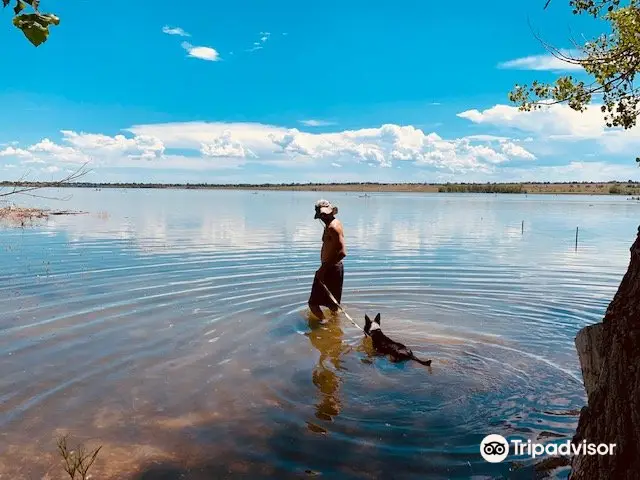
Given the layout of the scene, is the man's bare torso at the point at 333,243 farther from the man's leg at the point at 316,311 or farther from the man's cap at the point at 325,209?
the man's leg at the point at 316,311

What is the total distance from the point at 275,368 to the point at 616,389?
6.17 meters

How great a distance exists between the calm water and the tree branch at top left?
4521 millimetres

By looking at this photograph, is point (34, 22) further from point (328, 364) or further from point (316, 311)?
point (316, 311)

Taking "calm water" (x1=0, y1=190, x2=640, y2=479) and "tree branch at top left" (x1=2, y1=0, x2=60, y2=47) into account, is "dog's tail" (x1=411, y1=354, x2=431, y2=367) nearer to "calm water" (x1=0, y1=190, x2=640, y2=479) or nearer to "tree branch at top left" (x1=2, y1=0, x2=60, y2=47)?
"calm water" (x1=0, y1=190, x2=640, y2=479)

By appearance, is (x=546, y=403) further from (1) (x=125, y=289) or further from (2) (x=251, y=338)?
(1) (x=125, y=289)

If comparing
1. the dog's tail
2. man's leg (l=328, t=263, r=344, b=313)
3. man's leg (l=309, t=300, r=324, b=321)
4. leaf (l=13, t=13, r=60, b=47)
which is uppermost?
leaf (l=13, t=13, r=60, b=47)

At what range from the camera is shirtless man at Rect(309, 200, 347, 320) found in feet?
38.7

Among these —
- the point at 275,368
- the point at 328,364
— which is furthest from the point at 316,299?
the point at 275,368

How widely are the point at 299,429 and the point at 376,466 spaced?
119cm

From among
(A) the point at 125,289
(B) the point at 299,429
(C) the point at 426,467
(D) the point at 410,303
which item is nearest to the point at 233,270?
(A) the point at 125,289

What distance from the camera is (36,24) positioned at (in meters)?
2.48

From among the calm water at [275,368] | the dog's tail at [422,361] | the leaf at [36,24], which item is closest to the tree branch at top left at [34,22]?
the leaf at [36,24]

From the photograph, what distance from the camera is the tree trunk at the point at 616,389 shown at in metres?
3.22

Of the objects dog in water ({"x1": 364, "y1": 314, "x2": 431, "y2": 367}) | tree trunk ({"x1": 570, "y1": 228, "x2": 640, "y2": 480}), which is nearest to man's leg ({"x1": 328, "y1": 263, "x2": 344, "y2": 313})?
dog in water ({"x1": 364, "y1": 314, "x2": 431, "y2": 367})
